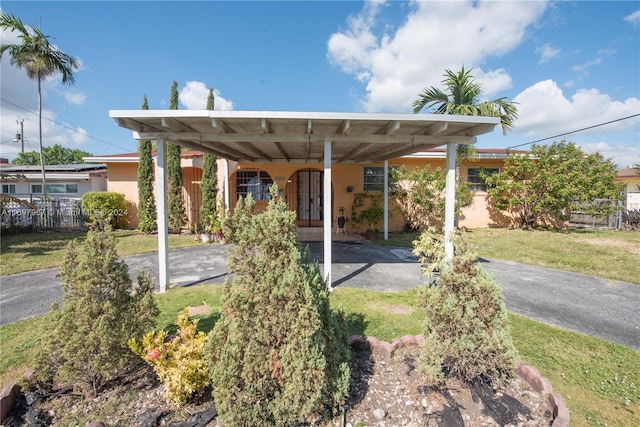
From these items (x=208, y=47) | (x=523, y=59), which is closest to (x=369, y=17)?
(x=208, y=47)

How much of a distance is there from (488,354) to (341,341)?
1.18 meters

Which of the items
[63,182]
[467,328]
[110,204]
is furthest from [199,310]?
[63,182]

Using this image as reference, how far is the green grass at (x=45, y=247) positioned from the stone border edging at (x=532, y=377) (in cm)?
685

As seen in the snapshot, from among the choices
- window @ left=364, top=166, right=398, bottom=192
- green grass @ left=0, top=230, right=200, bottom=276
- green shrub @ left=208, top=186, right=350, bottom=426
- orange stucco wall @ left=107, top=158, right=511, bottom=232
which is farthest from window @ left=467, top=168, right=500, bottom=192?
green shrub @ left=208, top=186, right=350, bottom=426

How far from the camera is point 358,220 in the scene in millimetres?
11516

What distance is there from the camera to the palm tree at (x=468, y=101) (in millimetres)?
10484

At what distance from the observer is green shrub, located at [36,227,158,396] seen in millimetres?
2248

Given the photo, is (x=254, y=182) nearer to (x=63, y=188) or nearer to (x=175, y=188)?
(x=175, y=188)

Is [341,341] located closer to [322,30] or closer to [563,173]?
[322,30]

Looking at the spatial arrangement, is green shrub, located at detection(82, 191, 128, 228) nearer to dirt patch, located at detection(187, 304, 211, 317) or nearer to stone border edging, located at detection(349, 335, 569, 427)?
dirt patch, located at detection(187, 304, 211, 317)

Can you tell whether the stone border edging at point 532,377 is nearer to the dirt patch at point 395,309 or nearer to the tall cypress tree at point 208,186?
the dirt patch at point 395,309

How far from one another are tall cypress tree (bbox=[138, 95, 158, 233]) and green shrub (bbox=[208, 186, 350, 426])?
1125cm

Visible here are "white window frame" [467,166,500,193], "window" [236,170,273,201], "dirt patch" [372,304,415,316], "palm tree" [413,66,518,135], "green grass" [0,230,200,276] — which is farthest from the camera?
"white window frame" [467,166,500,193]

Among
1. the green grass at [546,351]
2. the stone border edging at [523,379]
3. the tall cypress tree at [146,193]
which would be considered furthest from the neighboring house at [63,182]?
the stone border edging at [523,379]
